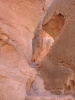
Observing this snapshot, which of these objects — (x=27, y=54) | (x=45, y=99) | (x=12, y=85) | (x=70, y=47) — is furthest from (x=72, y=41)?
(x=12, y=85)

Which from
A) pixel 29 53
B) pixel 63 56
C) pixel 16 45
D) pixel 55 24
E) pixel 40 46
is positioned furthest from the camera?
pixel 40 46

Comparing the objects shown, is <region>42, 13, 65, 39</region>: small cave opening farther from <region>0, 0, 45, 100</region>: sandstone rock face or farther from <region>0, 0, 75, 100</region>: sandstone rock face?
<region>0, 0, 45, 100</region>: sandstone rock face

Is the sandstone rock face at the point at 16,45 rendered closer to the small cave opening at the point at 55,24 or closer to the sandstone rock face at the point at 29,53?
the sandstone rock face at the point at 29,53

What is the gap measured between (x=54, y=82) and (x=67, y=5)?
53.5 inches

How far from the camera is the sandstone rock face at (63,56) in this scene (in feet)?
9.84

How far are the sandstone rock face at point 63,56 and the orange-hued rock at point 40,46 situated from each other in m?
3.28

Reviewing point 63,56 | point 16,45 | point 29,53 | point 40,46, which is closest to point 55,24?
point 63,56

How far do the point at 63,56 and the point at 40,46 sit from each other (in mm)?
4103

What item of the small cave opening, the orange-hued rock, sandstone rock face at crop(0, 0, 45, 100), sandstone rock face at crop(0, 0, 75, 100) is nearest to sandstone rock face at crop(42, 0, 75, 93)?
sandstone rock face at crop(0, 0, 75, 100)

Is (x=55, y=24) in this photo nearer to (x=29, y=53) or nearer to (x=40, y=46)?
(x=29, y=53)

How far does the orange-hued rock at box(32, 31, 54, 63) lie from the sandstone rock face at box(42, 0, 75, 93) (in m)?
3.28

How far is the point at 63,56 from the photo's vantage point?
10.1 ft

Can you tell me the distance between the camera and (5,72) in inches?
83.7

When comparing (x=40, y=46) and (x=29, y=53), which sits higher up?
(x=29, y=53)
